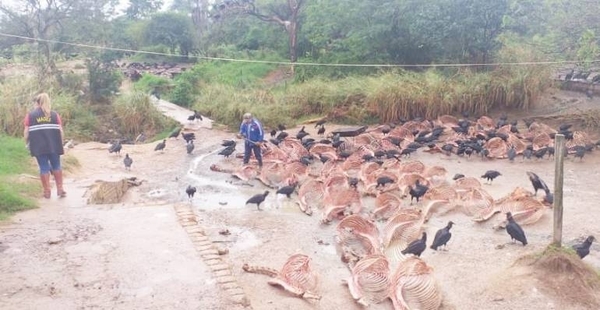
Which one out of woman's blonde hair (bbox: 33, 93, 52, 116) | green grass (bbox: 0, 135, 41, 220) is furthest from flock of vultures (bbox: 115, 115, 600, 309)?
woman's blonde hair (bbox: 33, 93, 52, 116)

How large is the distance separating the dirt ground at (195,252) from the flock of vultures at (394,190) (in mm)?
247

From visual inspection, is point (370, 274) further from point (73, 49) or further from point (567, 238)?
point (73, 49)

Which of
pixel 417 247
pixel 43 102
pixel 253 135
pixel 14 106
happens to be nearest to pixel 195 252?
pixel 417 247

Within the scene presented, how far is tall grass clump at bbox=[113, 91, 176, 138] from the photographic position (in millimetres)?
19391

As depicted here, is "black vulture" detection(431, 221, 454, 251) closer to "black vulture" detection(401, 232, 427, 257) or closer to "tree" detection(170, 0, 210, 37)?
"black vulture" detection(401, 232, 427, 257)

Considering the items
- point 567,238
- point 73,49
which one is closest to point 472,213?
point 567,238

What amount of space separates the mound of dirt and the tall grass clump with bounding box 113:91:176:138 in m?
14.4

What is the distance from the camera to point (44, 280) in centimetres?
627

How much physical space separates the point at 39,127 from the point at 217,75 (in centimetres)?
1744

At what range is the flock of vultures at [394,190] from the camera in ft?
24.0

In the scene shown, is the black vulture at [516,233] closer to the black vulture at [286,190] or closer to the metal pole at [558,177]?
the metal pole at [558,177]

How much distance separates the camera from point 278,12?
3122cm

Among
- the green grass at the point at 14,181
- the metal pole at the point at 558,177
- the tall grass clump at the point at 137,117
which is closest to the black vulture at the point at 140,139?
the tall grass clump at the point at 137,117

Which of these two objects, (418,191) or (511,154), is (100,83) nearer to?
(418,191)
